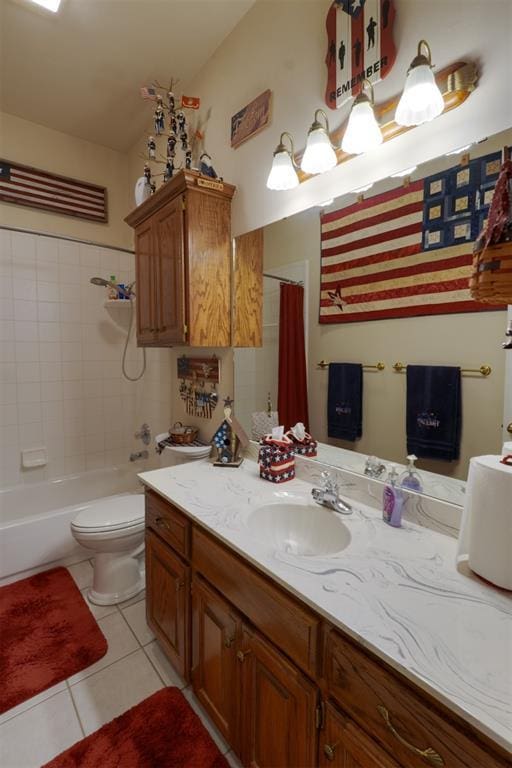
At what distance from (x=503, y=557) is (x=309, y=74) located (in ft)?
5.70

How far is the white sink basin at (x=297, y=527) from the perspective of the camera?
1.16 metres

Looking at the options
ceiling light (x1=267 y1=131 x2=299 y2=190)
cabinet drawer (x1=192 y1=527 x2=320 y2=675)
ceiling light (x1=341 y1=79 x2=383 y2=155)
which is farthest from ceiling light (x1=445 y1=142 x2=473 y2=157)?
cabinet drawer (x1=192 y1=527 x2=320 y2=675)

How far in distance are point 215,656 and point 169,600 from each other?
34 cm

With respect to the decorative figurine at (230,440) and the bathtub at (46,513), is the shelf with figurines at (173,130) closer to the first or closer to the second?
the decorative figurine at (230,440)

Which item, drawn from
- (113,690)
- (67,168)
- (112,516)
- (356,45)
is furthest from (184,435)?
(67,168)

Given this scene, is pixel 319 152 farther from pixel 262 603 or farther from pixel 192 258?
pixel 262 603

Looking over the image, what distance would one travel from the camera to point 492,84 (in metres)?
0.89

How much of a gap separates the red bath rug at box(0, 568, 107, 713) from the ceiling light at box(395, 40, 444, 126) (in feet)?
7.80

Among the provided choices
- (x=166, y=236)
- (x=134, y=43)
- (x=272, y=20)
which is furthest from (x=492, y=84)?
(x=134, y=43)

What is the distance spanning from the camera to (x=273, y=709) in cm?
90

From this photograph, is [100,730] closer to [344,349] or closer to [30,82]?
[344,349]

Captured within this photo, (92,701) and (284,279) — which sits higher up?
(284,279)

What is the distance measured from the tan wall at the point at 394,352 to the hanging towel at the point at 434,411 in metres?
0.02

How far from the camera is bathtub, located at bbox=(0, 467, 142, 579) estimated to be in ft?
6.81
